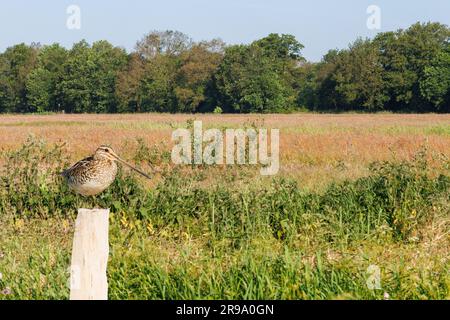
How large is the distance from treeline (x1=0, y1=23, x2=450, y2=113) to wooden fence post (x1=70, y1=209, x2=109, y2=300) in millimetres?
74801

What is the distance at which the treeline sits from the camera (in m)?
79.9

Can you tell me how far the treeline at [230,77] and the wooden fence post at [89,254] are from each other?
245 ft

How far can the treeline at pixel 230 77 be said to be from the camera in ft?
262

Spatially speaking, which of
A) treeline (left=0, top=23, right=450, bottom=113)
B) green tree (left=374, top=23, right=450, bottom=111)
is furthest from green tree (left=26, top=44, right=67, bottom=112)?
green tree (left=374, top=23, right=450, bottom=111)

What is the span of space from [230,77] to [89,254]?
271ft

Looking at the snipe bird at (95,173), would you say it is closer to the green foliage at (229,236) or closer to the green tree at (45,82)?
the green foliage at (229,236)

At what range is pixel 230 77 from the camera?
86.2 metres

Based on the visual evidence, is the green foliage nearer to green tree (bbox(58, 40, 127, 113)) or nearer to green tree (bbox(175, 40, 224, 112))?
green tree (bbox(175, 40, 224, 112))

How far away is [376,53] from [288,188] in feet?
257

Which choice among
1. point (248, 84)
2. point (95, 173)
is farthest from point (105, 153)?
point (248, 84)

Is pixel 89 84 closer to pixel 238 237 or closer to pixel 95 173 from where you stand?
pixel 238 237

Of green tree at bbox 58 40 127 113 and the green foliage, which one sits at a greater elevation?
green tree at bbox 58 40 127 113

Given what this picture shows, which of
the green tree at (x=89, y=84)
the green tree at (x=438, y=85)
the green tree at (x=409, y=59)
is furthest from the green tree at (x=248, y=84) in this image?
the green tree at (x=438, y=85)

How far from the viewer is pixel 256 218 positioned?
808cm
